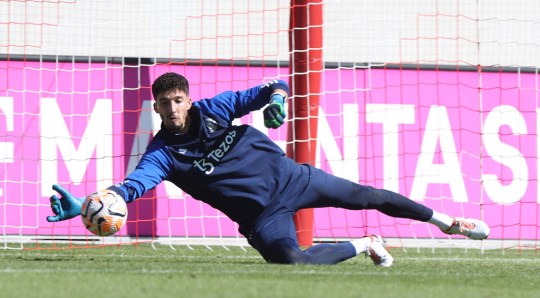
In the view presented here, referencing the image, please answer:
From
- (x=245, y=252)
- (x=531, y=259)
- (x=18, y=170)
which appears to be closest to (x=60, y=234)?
(x=18, y=170)

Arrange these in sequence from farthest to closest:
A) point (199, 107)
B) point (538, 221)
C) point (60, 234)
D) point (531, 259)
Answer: point (538, 221) < point (60, 234) < point (531, 259) < point (199, 107)

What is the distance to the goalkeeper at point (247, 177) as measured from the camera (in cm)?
771

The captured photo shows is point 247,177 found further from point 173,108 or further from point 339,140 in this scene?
point 339,140

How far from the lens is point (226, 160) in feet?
25.9

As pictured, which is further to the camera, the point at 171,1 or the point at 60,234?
the point at 171,1

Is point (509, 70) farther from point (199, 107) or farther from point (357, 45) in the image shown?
point (199, 107)

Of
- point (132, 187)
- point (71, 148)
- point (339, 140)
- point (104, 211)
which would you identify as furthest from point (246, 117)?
point (104, 211)

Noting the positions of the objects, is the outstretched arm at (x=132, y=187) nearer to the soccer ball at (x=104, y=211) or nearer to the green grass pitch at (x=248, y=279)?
the soccer ball at (x=104, y=211)

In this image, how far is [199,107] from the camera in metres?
7.97

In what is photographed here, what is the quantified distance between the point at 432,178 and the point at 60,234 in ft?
12.8

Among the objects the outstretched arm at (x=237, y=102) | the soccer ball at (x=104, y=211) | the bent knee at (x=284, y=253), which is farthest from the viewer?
the outstretched arm at (x=237, y=102)

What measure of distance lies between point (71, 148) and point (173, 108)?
3.87m

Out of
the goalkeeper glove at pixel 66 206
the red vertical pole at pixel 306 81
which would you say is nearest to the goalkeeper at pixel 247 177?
the goalkeeper glove at pixel 66 206

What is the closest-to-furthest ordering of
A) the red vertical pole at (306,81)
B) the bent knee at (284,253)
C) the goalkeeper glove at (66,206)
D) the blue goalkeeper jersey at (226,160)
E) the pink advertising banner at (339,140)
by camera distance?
1. the goalkeeper glove at (66,206)
2. the bent knee at (284,253)
3. the blue goalkeeper jersey at (226,160)
4. the red vertical pole at (306,81)
5. the pink advertising banner at (339,140)
